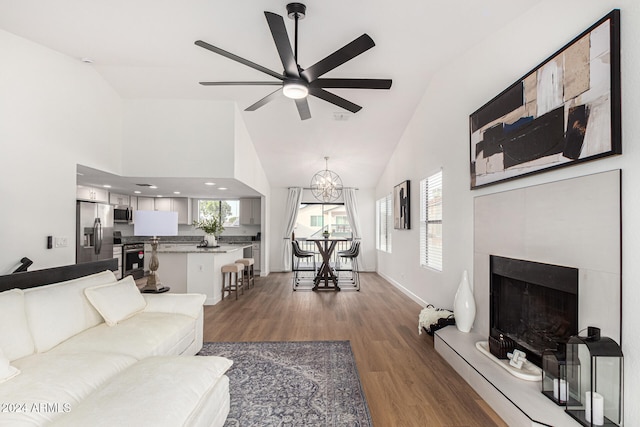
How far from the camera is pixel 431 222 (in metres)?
4.56

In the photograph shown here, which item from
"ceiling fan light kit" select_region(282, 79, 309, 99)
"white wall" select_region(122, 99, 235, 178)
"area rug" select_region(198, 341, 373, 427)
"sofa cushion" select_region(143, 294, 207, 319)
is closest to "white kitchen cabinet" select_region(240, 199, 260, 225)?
"white wall" select_region(122, 99, 235, 178)

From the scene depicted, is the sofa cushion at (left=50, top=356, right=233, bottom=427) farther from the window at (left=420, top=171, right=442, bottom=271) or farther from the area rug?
the window at (left=420, top=171, right=442, bottom=271)

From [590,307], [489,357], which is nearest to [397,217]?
[489,357]

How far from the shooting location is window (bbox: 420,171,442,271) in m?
4.30

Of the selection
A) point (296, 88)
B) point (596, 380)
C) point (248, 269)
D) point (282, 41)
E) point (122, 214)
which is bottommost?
point (248, 269)

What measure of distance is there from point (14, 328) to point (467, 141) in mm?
4006

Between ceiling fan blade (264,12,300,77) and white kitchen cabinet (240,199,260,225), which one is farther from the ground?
ceiling fan blade (264,12,300,77)

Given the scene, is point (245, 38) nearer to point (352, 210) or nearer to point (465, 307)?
point (465, 307)

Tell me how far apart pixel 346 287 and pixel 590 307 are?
4856mm

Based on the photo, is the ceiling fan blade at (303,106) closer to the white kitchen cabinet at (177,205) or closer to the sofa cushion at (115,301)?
the sofa cushion at (115,301)

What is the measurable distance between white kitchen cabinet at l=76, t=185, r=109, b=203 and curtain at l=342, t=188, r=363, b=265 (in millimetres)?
5333

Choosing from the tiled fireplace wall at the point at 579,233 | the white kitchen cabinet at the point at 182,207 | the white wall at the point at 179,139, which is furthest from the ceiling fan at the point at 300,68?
the white kitchen cabinet at the point at 182,207

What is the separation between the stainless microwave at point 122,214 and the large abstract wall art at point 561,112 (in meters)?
6.93

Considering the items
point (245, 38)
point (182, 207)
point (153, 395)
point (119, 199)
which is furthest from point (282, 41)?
point (182, 207)
